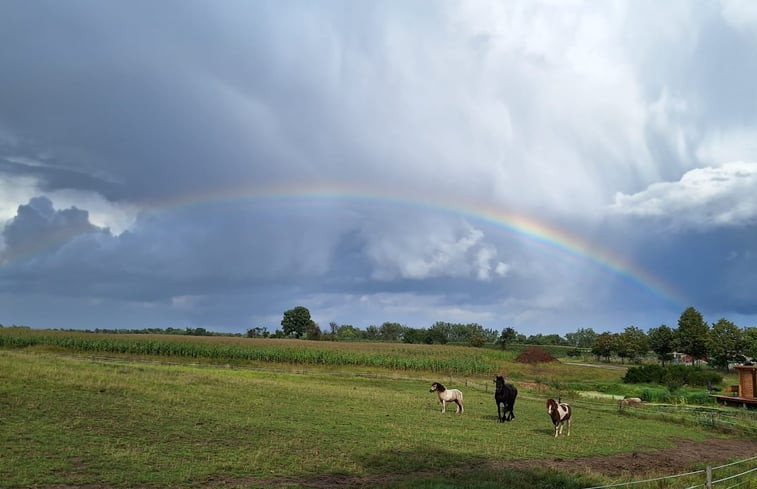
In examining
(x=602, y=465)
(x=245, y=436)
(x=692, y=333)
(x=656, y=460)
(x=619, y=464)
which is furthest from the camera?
(x=692, y=333)

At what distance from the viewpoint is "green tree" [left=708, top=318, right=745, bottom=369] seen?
87125 mm

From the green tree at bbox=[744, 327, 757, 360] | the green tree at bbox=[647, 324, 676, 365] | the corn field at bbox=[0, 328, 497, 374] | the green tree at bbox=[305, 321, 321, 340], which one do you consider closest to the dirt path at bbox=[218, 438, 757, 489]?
the corn field at bbox=[0, 328, 497, 374]

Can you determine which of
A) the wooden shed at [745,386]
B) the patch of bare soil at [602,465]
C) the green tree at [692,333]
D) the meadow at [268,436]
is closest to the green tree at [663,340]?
the green tree at [692,333]

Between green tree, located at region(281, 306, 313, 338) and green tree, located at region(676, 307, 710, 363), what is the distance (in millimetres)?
114257

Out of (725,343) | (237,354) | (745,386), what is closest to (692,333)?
(725,343)

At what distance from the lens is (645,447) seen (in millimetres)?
22188

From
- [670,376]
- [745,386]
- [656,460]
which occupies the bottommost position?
[656,460]

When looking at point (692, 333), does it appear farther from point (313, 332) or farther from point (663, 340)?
point (313, 332)

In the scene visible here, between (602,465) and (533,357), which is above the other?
(533,357)

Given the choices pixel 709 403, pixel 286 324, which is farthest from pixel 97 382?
pixel 286 324

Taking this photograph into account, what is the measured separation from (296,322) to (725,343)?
127 metres

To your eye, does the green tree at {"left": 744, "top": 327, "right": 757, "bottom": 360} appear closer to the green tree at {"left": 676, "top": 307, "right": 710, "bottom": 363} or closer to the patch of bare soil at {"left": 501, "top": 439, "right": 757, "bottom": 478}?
the green tree at {"left": 676, "top": 307, "right": 710, "bottom": 363}

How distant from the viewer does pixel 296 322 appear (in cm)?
18025

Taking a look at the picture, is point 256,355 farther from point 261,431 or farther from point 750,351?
point 750,351
